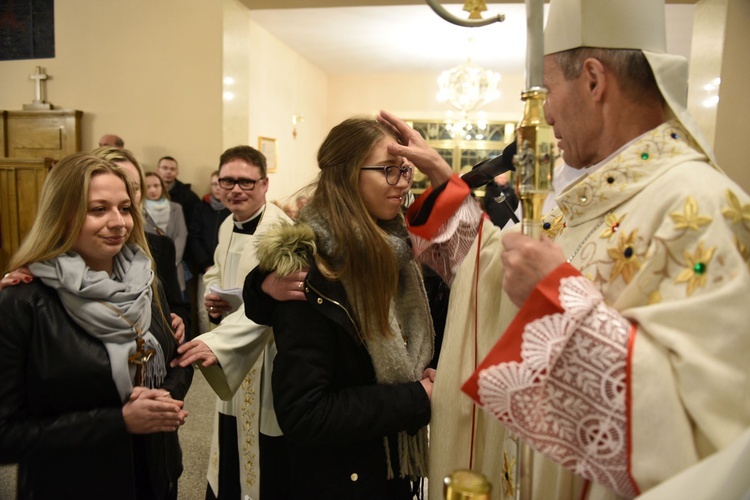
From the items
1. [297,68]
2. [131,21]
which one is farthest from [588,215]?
[297,68]

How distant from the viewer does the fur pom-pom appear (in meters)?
1.35

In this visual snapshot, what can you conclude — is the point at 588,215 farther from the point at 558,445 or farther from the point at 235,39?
the point at 235,39

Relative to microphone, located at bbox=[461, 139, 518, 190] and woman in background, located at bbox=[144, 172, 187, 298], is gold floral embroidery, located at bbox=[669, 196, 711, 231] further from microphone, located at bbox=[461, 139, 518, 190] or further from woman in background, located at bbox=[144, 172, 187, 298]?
woman in background, located at bbox=[144, 172, 187, 298]

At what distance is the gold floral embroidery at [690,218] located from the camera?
0.89m

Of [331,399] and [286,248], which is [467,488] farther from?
[286,248]

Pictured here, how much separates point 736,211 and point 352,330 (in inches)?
31.9

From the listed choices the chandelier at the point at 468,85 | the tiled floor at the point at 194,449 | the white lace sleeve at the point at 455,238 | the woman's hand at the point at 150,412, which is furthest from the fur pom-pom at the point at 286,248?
the chandelier at the point at 468,85

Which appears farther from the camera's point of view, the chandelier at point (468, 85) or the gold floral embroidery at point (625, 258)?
the chandelier at point (468, 85)

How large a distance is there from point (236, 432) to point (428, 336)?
1.31 metres

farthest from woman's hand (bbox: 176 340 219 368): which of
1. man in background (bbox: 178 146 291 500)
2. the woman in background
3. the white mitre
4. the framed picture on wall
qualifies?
the framed picture on wall

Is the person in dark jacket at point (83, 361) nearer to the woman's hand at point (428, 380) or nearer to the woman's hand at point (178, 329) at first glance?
the woman's hand at point (178, 329)

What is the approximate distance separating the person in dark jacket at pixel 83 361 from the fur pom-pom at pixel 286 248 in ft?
1.75

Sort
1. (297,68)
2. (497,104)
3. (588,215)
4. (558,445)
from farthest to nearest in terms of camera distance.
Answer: (497,104) → (297,68) → (588,215) → (558,445)

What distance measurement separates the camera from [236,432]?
8.05 ft
